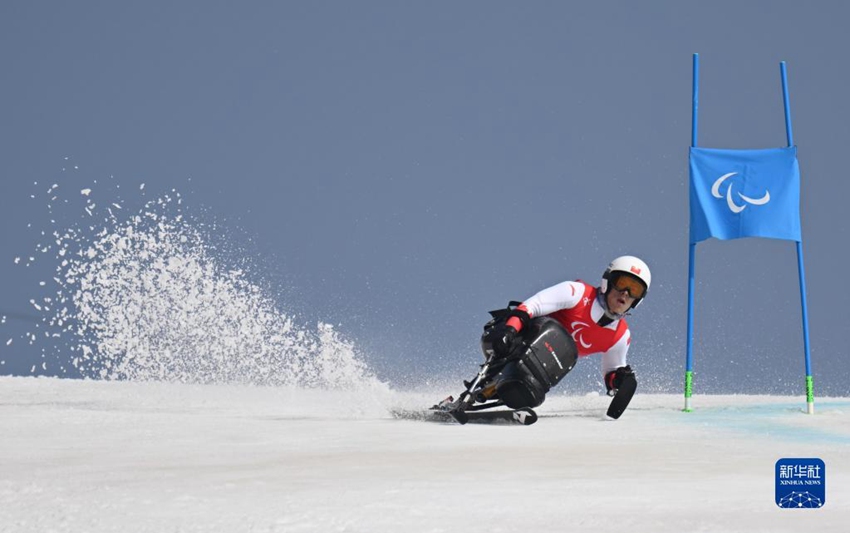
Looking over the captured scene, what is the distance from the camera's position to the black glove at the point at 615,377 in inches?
422

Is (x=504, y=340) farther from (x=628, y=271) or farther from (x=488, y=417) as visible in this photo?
(x=628, y=271)

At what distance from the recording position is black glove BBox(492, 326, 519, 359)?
31.9 feet

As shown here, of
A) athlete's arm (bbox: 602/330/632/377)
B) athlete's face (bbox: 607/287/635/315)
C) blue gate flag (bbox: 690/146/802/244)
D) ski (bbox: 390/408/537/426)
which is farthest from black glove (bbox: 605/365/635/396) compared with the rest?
blue gate flag (bbox: 690/146/802/244)

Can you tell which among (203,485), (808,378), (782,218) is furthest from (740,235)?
(203,485)

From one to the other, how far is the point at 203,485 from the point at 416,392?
7922 mm

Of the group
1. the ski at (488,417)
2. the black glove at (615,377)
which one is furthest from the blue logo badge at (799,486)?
the black glove at (615,377)

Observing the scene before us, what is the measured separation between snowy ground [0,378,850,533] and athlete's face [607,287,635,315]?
1.08m

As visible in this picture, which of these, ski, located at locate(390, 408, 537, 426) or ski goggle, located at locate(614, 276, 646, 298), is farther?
ski goggle, located at locate(614, 276, 646, 298)

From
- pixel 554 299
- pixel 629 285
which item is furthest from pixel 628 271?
pixel 554 299

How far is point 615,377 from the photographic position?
10797 millimetres

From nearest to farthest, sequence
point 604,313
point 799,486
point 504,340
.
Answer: point 799,486 < point 504,340 < point 604,313

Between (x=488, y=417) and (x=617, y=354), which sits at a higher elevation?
(x=617, y=354)

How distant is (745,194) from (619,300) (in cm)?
261

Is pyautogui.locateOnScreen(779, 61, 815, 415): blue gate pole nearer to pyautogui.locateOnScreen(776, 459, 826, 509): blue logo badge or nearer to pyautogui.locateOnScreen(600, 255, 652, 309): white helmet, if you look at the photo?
pyautogui.locateOnScreen(600, 255, 652, 309): white helmet
